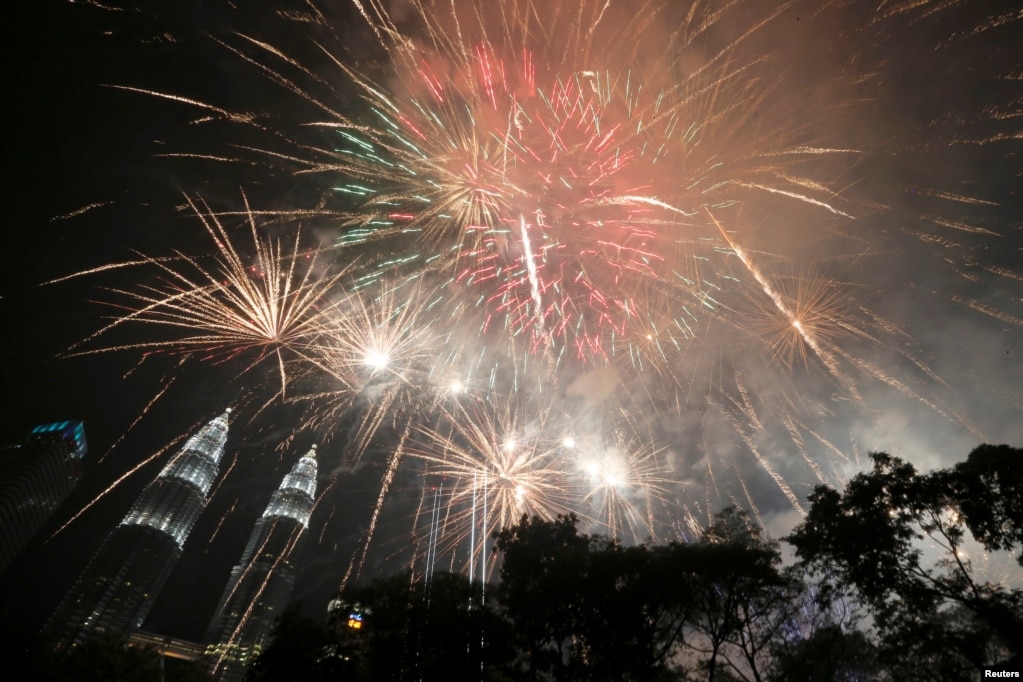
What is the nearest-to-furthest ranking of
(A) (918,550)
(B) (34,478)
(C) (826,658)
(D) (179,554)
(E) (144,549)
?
(A) (918,550)
(C) (826,658)
(B) (34,478)
(E) (144,549)
(D) (179,554)

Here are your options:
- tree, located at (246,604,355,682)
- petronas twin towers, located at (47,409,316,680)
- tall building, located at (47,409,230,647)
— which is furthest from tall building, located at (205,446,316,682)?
tree, located at (246,604,355,682)

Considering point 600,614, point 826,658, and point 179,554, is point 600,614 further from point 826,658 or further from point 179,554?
point 179,554

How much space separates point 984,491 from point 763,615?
8.28 metres

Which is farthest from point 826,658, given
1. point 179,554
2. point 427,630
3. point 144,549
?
point 179,554

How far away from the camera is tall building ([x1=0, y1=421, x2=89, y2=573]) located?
104m

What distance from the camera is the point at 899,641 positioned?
566 inches

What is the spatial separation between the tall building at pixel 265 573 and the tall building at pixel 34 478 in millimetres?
46352

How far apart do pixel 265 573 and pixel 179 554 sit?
22982 mm

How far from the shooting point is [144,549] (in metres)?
121

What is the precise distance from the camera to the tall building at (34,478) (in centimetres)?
10450

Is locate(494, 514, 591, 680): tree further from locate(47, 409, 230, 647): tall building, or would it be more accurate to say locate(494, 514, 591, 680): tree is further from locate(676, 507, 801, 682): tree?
locate(47, 409, 230, 647): tall building

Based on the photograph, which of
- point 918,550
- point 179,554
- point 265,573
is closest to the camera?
point 918,550

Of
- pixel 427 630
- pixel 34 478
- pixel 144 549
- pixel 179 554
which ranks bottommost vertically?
pixel 427 630

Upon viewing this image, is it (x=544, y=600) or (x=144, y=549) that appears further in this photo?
(x=144, y=549)
